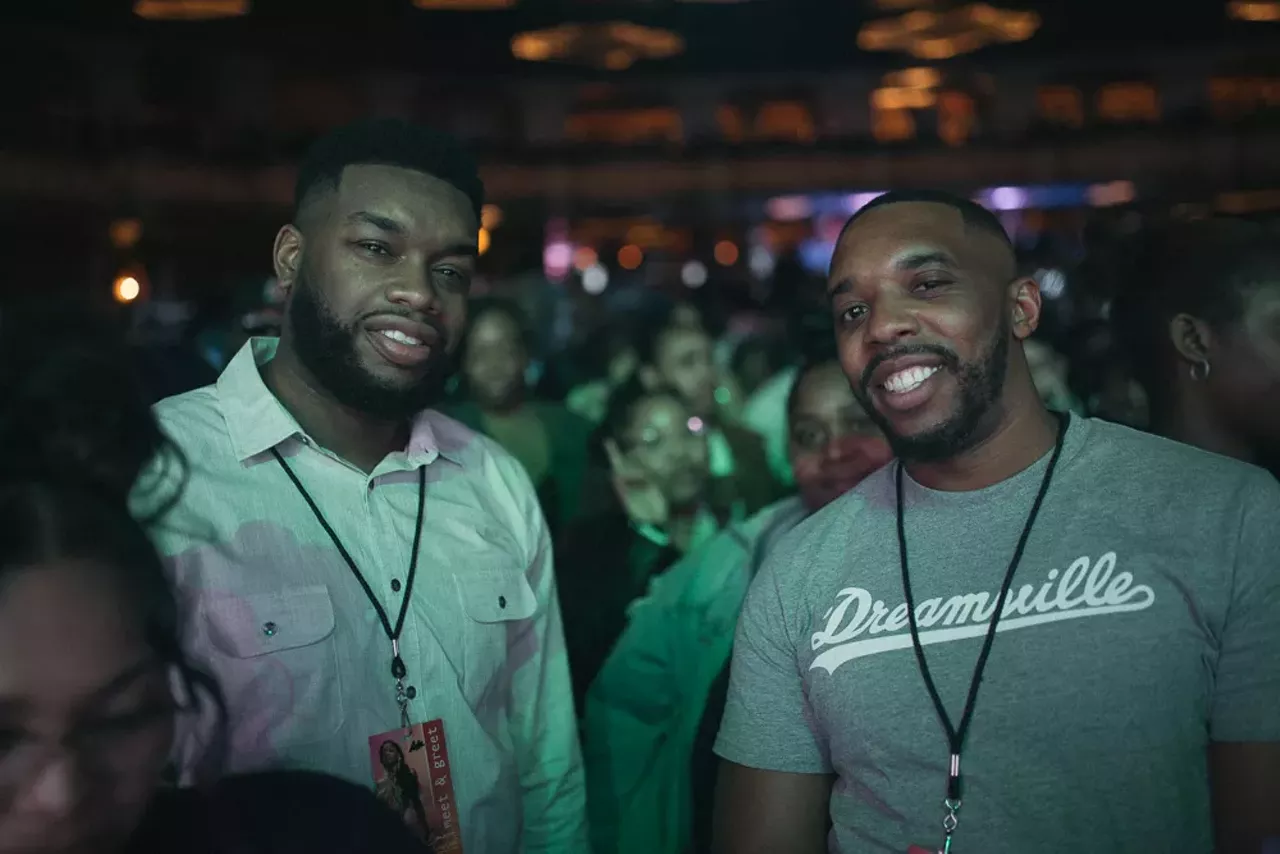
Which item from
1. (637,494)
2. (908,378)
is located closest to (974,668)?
(908,378)

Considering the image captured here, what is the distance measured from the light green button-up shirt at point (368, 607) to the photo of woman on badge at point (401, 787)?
0.03m

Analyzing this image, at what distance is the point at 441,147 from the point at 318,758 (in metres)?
1.07

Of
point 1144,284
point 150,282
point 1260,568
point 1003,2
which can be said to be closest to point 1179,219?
point 1144,284

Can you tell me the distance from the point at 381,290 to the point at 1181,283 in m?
1.67

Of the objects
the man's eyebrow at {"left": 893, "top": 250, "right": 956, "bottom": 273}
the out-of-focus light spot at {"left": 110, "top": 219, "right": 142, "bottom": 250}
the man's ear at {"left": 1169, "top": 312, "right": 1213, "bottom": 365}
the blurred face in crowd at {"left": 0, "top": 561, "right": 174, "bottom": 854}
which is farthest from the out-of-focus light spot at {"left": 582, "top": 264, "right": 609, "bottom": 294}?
the blurred face in crowd at {"left": 0, "top": 561, "right": 174, "bottom": 854}

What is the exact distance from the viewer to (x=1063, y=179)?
17.7 meters

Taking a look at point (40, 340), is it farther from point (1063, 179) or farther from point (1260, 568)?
point (1063, 179)

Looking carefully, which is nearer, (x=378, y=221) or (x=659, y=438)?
(x=378, y=221)

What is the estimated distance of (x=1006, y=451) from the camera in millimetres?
1739

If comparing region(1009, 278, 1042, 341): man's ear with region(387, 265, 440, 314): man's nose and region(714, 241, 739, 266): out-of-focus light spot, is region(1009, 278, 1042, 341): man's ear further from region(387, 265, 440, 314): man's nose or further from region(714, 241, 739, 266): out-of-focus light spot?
region(714, 241, 739, 266): out-of-focus light spot

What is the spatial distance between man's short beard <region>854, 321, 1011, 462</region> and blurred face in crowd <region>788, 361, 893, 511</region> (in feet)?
3.37

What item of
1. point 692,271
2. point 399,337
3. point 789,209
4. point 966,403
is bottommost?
point 966,403

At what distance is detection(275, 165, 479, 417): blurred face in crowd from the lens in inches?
74.1

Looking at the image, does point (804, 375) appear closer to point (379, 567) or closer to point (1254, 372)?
point (1254, 372)
